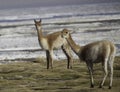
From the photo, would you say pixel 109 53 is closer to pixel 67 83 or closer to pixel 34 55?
pixel 67 83

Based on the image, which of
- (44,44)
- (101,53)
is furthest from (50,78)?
(101,53)

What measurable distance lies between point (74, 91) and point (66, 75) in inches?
137

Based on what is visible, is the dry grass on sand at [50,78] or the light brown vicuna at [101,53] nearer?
the light brown vicuna at [101,53]

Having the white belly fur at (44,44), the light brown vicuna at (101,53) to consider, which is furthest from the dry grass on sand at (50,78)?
the white belly fur at (44,44)

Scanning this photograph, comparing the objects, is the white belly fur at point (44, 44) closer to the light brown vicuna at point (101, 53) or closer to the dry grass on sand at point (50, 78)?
the dry grass on sand at point (50, 78)

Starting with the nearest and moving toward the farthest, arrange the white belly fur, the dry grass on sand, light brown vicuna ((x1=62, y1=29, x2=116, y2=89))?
light brown vicuna ((x1=62, y1=29, x2=116, y2=89)) → the dry grass on sand → the white belly fur

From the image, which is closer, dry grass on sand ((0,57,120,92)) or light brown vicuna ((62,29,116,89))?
light brown vicuna ((62,29,116,89))

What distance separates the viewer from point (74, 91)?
12.5m

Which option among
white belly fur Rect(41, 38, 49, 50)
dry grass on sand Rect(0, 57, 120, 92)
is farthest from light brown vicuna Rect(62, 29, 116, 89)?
white belly fur Rect(41, 38, 49, 50)

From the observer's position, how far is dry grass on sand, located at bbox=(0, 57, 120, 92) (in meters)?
13.2

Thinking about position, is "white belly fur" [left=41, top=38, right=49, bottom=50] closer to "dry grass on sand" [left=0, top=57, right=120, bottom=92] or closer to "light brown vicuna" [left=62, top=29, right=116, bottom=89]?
"dry grass on sand" [left=0, top=57, right=120, bottom=92]

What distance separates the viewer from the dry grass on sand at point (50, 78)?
13.2 meters

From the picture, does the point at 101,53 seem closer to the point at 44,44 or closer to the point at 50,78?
the point at 50,78

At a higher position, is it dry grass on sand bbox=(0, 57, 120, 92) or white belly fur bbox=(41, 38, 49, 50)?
white belly fur bbox=(41, 38, 49, 50)
